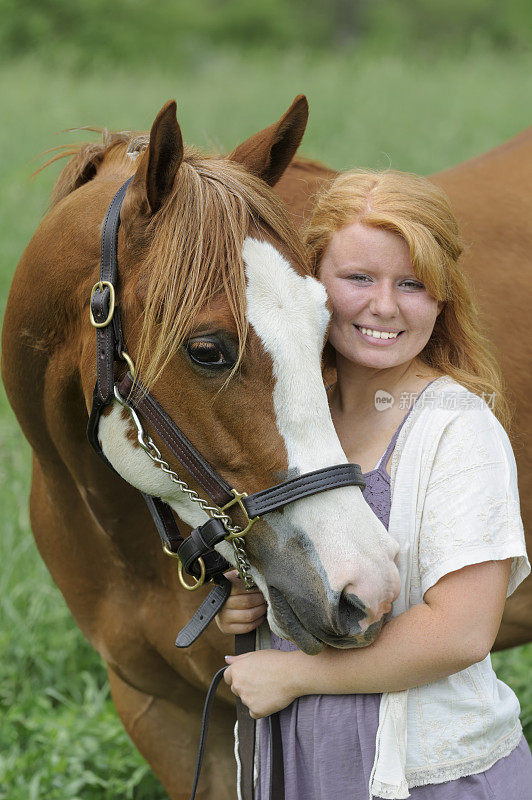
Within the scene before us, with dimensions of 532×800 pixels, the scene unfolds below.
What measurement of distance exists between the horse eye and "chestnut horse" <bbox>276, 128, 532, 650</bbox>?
2.91 ft

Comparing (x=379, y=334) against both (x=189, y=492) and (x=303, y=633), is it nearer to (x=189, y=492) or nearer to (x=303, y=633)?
(x=189, y=492)

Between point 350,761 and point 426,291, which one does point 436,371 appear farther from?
point 350,761

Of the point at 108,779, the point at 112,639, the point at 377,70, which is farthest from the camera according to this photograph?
the point at 377,70

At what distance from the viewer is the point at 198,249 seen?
1604mm

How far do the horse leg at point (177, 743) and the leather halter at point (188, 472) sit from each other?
2.46 feet

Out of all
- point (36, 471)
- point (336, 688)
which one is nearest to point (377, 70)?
point (36, 471)

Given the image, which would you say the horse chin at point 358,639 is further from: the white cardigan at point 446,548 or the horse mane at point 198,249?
the horse mane at point 198,249

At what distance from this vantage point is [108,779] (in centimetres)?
319

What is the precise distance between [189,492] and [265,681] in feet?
1.29

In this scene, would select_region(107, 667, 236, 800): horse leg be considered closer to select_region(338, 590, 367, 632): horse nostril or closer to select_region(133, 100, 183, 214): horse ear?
select_region(338, 590, 367, 632): horse nostril

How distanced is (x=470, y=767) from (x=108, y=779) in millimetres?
1961

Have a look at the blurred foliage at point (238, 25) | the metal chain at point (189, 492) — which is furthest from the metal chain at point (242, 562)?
the blurred foliage at point (238, 25)

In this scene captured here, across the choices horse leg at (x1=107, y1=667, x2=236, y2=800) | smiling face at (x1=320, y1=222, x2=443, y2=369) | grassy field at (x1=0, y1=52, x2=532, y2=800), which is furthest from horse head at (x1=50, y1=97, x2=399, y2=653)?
horse leg at (x1=107, y1=667, x2=236, y2=800)

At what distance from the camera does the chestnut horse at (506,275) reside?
254 cm
